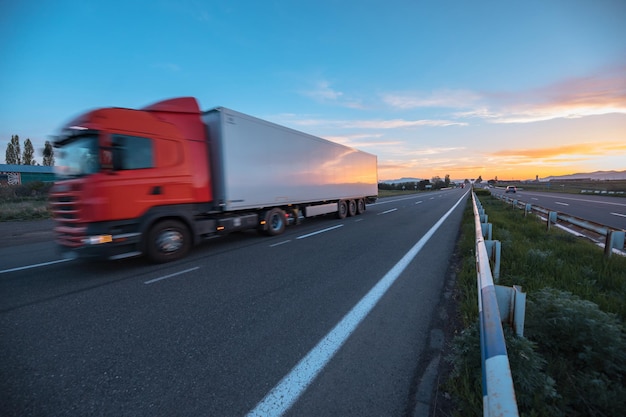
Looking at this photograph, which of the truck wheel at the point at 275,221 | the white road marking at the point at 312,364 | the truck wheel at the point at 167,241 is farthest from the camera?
the truck wheel at the point at 275,221

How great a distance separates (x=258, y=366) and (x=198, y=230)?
199 inches

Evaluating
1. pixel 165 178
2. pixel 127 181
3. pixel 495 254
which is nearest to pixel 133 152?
pixel 127 181

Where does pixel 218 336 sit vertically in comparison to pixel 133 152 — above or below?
below

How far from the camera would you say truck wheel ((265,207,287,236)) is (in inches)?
366

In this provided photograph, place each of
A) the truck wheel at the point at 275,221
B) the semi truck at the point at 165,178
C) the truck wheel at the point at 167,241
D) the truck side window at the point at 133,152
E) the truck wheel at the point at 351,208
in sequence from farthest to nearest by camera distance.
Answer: the truck wheel at the point at 351,208 < the truck wheel at the point at 275,221 < the truck wheel at the point at 167,241 < the truck side window at the point at 133,152 < the semi truck at the point at 165,178

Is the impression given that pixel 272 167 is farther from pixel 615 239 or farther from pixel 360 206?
pixel 360 206

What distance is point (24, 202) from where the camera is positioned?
77.0ft

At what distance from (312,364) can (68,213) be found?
5.66m

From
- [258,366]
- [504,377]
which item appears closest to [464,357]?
[504,377]

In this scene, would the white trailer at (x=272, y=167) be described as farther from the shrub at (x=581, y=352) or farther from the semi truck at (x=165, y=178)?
the shrub at (x=581, y=352)

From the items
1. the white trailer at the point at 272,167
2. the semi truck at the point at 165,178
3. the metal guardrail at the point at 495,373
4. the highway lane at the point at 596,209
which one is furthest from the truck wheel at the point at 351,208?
the metal guardrail at the point at 495,373

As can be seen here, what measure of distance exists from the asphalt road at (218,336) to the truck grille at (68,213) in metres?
0.72

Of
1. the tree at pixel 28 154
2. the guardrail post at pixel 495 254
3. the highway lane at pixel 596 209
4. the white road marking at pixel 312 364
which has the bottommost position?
the highway lane at pixel 596 209

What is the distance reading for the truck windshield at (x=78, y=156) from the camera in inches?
211
